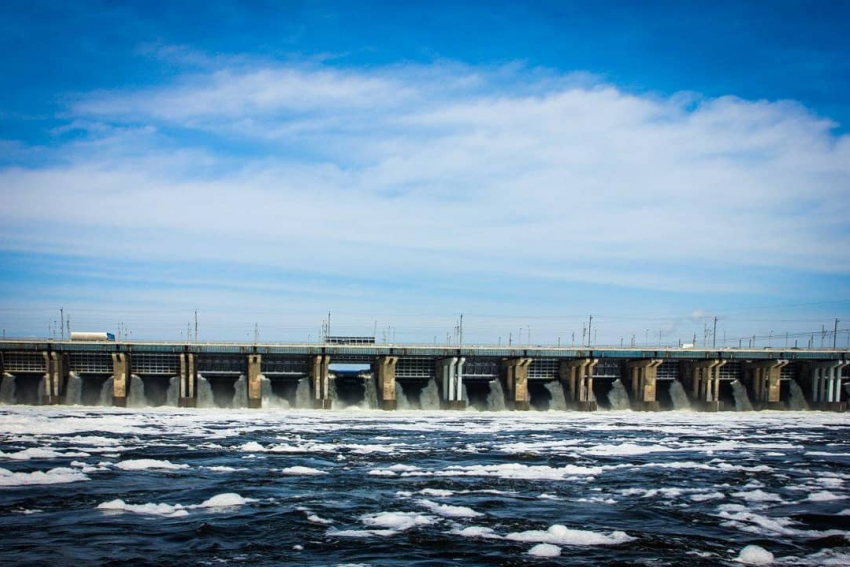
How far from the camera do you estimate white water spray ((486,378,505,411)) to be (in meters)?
90.3

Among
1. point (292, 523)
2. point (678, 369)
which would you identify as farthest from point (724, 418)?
point (292, 523)

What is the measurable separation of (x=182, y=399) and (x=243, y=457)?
46.4 meters

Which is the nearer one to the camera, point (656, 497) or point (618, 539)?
point (618, 539)

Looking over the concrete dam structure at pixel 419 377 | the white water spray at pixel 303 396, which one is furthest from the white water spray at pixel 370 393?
the white water spray at pixel 303 396

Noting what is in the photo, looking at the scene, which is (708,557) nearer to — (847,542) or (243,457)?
(847,542)

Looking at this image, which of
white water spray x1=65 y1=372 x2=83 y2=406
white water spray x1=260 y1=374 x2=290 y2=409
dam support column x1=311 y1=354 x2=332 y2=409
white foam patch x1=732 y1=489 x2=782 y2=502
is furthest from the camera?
white water spray x1=260 y1=374 x2=290 y2=409

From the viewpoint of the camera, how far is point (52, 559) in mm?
19047

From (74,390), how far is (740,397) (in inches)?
3200

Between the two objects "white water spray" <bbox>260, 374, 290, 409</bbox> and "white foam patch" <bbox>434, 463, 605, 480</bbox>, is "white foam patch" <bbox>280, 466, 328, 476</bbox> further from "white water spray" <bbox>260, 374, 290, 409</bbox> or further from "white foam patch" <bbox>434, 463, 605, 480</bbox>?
"white water spray" <bbox>260, 374, 290, 409</bbox>

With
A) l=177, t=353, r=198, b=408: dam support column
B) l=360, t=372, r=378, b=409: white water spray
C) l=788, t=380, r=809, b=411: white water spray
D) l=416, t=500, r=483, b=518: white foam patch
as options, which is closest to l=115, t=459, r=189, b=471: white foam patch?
l=416, t=500, r=483, b=518: white foam patch

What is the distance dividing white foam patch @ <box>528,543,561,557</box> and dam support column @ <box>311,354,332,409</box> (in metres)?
65.2

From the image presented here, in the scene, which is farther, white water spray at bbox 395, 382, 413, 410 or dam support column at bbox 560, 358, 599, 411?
dam support column at bbox 560, 358, 599, 411

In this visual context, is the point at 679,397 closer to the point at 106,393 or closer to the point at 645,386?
the point at 645,386

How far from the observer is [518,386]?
89.4 m
